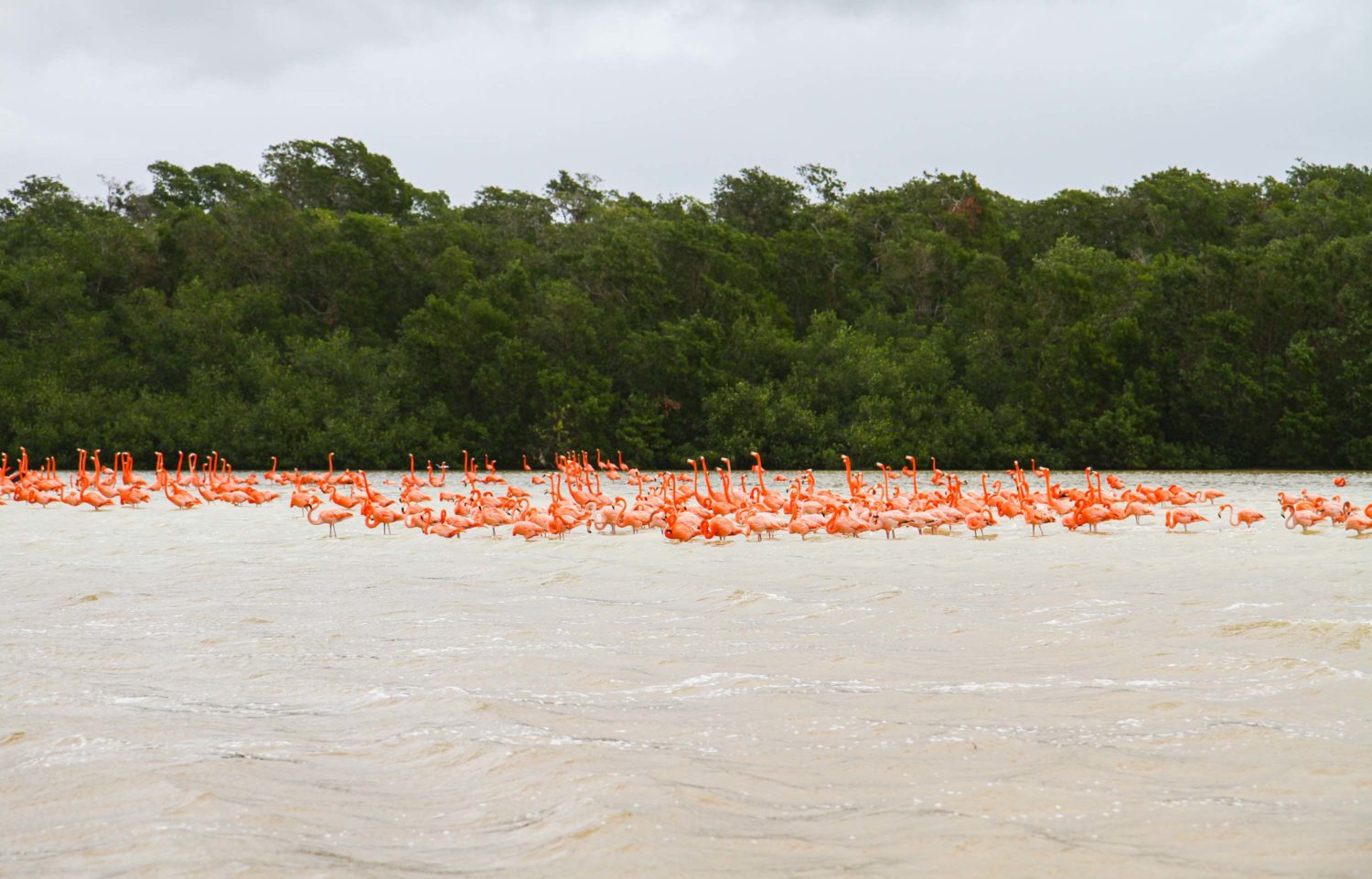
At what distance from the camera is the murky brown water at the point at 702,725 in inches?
154

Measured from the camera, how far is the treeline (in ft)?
104

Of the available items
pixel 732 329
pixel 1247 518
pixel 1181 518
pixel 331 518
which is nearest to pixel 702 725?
pixel 1181 518

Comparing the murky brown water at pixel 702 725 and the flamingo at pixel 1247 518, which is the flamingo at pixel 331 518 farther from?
the flamingo at pixel 1247 518

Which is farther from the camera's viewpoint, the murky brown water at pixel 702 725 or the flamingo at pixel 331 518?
the flamingo at pixel 331 518

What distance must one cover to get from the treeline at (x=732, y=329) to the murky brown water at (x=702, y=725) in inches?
889

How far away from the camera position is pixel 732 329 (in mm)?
36312

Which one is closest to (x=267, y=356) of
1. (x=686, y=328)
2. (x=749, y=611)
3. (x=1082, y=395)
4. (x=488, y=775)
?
(x=686, y=328)

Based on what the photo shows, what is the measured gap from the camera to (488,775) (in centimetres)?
474

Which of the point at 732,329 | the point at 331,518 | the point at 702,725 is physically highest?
the point at 732,329

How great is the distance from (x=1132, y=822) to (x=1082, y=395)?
29597mm

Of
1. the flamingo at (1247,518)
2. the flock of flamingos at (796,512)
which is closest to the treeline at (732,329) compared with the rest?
the flock of flamingos at (796,512)

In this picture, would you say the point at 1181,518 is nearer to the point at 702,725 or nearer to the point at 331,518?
the point at 331,518

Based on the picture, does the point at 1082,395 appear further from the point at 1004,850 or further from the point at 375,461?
the point at 1004,850

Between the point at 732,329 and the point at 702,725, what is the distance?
31.2 meters
